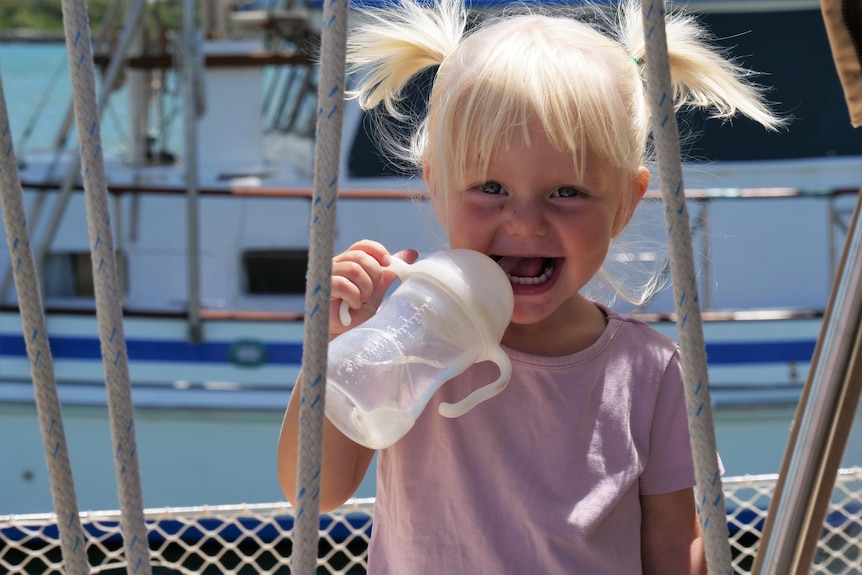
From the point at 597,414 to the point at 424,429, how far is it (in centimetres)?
20

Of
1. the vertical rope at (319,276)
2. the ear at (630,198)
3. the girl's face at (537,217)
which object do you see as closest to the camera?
Answer: the vertical rope at (319,276)

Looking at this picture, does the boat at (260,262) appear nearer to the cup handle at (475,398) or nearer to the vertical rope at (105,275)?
the cup handle at (475,398)

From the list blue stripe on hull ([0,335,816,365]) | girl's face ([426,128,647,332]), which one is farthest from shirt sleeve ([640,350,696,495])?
blue stripe on hull ([0,335,816,365])

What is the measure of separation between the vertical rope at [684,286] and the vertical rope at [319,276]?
0.22 m

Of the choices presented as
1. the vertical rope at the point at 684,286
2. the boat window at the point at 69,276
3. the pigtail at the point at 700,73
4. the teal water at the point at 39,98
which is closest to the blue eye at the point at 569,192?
the pigtail at the point at 700,73

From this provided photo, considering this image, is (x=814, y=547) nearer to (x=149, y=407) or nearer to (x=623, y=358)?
(x=623, y=358)

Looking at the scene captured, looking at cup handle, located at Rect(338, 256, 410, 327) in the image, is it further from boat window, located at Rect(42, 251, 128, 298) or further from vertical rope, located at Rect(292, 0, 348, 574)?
Answer: boat window, located at Rect(42, 251, 128, 298)

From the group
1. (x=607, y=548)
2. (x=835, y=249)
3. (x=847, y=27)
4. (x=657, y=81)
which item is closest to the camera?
(x=657, y=81)

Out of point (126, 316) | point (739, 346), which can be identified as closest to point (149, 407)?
point (126, 316)

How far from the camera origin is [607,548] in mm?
1108

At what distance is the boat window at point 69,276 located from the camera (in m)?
4.64

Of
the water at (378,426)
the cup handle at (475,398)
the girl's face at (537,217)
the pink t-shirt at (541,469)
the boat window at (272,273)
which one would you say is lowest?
the boat window at (272,273)

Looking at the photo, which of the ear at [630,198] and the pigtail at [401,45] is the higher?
the pigtail at [401,45]

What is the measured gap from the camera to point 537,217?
1.08m
